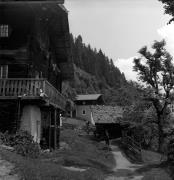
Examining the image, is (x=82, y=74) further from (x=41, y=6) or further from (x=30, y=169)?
(x=30, y=169)

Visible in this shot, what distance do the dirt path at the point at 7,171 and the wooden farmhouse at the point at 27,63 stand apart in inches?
287

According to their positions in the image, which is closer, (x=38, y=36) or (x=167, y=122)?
(x=38, y=36)

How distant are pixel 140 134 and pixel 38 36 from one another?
28.8 meters

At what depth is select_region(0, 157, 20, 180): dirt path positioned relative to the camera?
1378 cm

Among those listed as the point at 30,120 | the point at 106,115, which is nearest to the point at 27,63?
the point at 30,120

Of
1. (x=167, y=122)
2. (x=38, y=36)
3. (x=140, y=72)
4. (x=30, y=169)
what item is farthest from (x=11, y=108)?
(x=167, y=122)

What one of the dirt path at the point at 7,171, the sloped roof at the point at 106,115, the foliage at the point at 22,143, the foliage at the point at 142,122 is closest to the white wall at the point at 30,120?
the foliage at the point at 22,143

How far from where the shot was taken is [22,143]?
21.1 meters

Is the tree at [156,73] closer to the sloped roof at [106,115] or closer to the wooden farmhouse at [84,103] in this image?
the sloped roof at [106,115]

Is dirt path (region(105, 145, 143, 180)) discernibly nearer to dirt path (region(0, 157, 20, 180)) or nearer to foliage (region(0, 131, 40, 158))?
foliage (region(0, 131, 40, 158))

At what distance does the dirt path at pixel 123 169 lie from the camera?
2006 cm

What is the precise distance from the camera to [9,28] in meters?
24.7

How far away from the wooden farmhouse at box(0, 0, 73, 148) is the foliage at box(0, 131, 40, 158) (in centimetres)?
113

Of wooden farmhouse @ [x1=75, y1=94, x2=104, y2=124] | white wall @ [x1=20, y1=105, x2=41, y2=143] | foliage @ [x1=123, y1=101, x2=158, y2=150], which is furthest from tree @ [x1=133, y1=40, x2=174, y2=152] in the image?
wooden farmhouse @ [x1=75, y1=94, x2=104, y2=124]
